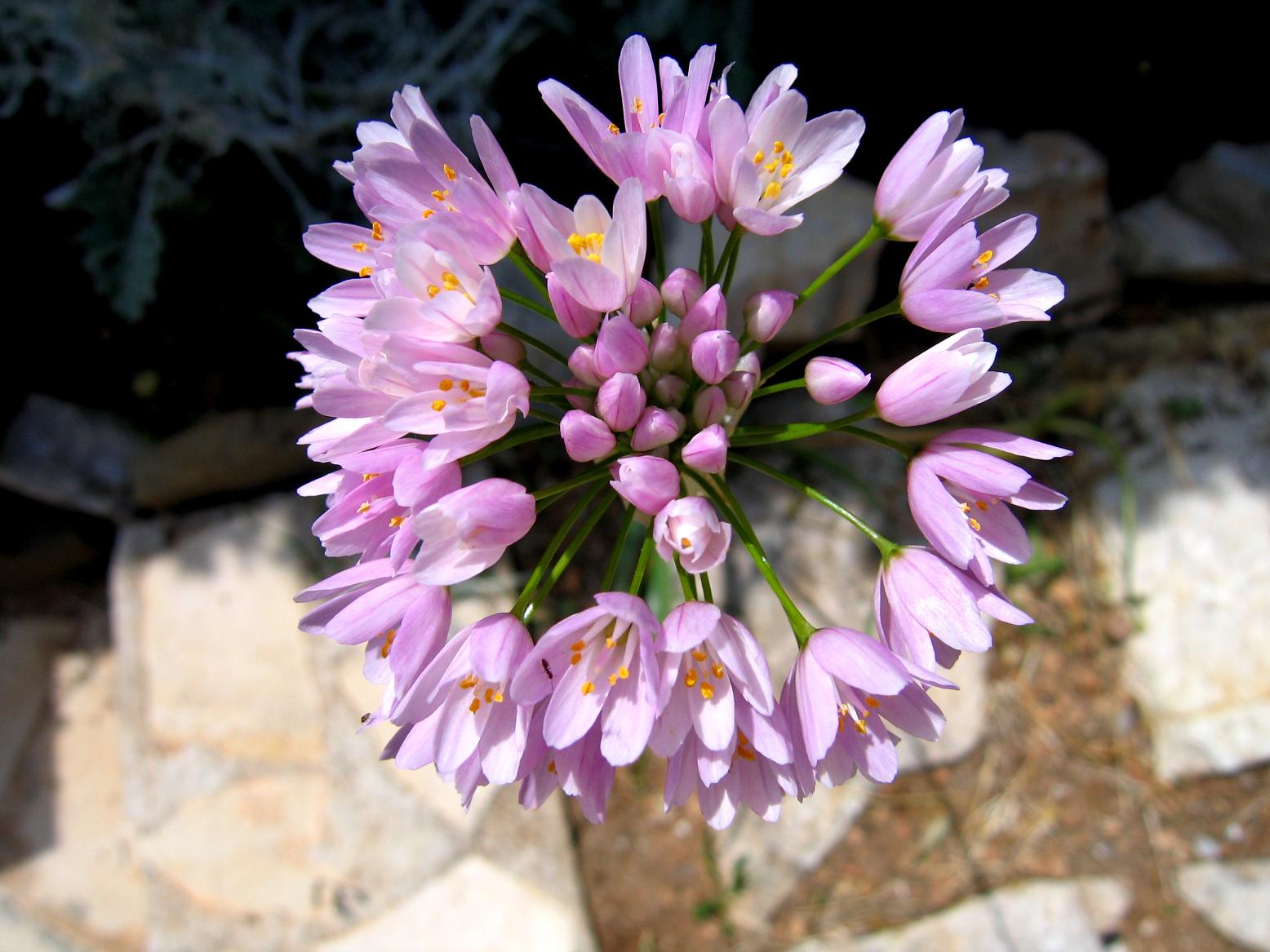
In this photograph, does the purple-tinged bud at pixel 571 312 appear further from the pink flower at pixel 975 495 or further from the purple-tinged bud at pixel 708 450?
the pink flower at pixel 975 495

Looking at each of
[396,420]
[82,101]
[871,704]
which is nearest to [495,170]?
[396,420]

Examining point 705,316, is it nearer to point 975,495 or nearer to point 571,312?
point 571,312

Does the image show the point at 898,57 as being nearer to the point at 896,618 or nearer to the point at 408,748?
the point at 896,618

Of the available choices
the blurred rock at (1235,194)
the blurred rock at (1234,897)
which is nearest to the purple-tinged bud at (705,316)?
the blurred rock at (1234,897)

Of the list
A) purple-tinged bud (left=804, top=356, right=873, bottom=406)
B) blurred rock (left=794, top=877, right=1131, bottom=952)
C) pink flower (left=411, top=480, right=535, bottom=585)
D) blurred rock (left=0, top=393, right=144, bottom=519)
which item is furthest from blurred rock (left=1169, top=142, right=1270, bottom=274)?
blurred rock (left=0, top=393, right=144, bottom=519)

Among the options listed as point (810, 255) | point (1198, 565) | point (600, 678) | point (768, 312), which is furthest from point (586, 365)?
point (1198, 565)

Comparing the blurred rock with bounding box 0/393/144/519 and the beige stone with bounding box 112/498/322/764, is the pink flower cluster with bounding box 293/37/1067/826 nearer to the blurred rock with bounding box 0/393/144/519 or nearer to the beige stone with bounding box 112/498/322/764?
the beige stone with bounding box 112/498/322/764
